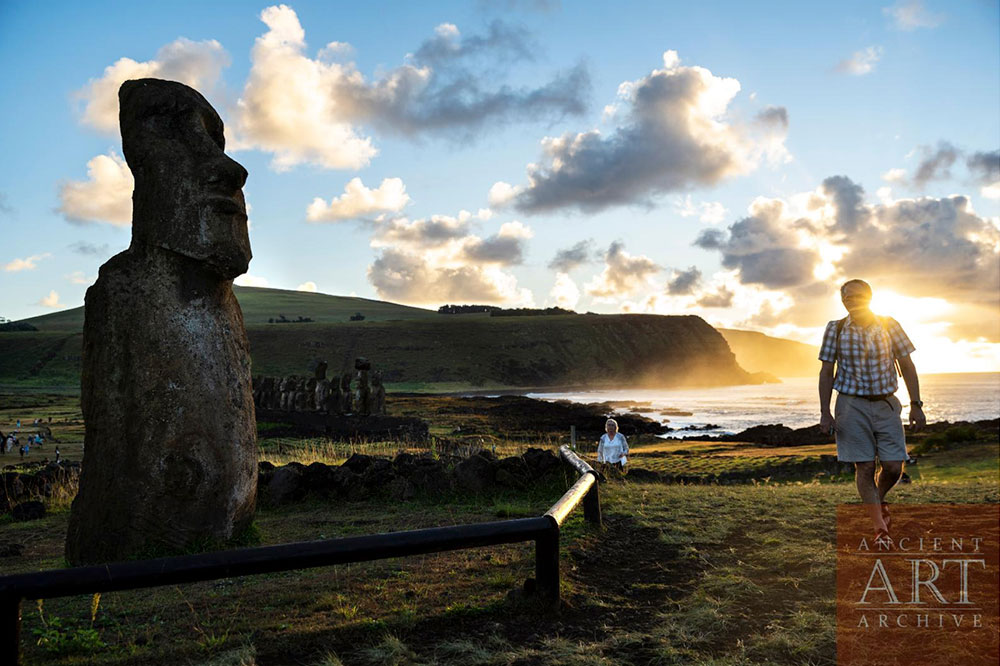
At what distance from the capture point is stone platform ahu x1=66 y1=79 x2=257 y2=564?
261 inches

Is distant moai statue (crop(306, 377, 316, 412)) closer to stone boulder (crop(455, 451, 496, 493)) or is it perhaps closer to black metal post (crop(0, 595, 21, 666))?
stone boulder (crop(455, 451, 496, 493))

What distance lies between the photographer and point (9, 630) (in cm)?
354

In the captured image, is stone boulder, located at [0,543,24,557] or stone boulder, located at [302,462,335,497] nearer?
stone boulder, located at [0,543,24,557]

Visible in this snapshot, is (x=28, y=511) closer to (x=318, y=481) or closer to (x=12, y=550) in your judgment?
(x=12, y=550)

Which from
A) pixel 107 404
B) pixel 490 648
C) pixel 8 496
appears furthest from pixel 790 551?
pixel 8 496

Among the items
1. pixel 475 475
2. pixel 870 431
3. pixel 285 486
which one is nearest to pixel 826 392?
pixel 870 431

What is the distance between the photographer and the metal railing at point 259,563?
3.57 m

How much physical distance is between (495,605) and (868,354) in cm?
382

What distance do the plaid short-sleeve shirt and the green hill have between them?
89.7 m

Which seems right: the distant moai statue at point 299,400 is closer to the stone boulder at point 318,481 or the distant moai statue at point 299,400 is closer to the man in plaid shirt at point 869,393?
the stone boulder at point 318,481

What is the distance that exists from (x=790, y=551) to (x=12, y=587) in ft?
19.4

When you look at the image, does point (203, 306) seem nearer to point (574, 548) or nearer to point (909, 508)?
point (574, 548)

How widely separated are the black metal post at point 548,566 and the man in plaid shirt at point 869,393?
8.96ft

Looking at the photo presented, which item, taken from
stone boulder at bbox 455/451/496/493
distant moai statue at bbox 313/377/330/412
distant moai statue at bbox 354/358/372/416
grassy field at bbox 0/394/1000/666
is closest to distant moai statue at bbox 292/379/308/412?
distant moai statue at bbox 313/377/330/412
